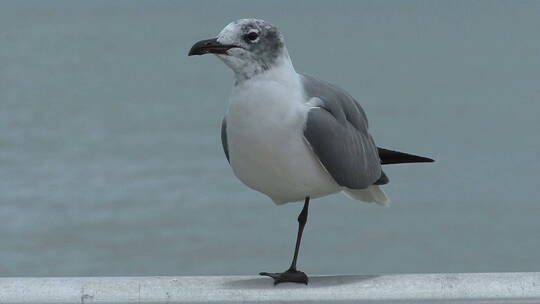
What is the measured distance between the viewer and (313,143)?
3.96 metres

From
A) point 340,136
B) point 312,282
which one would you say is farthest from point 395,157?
→ point 312,282

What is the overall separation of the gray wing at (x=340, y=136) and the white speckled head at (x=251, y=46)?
0.19m

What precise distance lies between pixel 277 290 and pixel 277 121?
0.61 metres

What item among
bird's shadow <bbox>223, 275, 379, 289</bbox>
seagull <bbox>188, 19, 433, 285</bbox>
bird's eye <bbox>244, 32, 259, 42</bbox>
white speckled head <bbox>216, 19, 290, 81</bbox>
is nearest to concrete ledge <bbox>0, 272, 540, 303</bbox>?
bird's shadow <bbox>223, 275, 379, 289</bbox>

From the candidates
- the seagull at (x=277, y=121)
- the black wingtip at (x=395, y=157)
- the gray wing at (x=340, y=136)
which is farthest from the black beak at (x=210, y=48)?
the black wingtip at (x=395, y=157)

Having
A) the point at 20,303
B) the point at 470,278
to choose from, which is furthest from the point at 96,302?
the point at 470,278

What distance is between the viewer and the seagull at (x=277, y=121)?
386 cm

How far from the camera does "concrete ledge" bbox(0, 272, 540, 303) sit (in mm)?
3988

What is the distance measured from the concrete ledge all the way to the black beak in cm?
79

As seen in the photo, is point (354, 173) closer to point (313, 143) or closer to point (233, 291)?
point (313, 143)

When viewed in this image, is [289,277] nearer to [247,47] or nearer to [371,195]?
[371,195]

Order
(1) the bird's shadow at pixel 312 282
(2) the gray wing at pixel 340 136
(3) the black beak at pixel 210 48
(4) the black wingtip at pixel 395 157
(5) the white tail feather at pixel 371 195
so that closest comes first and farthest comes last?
(3) the black beak at pixel 210 48 < (2) the gray wing at pixel 340 136 < (1) the bird's shadow at pixel 312 282 < (4) the black wingtip at pixel 395 157 < (5) the white tail feather at pixel 371 195

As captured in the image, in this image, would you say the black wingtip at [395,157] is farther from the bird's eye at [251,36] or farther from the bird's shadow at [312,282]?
the bird's eye at [251,36]

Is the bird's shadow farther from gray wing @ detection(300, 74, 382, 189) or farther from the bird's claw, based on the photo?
gray wing @ detection(300, 74, 382, 189)
